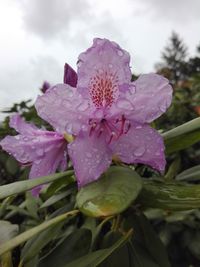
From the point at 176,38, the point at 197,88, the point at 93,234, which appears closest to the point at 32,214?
the point at 93,234

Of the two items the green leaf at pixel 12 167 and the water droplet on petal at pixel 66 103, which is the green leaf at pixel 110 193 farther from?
the green leaf at pixel 12 167

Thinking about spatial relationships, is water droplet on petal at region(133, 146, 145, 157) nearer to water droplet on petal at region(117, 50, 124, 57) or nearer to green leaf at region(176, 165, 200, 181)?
water droplet on petal at region(117, 50, 124, 57)

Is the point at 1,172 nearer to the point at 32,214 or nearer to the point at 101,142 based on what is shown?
the point at 32,214

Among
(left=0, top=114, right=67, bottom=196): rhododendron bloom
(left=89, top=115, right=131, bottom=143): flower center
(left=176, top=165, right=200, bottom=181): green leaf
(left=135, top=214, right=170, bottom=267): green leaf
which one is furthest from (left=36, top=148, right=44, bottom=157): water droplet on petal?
(left=176, top=165, right=200, bottom=181): green leaf

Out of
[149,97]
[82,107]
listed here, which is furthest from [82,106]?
[149,97]

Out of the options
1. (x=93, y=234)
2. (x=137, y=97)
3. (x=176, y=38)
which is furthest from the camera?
(x=176, y=38)

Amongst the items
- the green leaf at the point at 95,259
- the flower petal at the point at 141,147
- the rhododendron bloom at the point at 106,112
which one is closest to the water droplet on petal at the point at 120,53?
the rhododendron bloom at the point at 106,112

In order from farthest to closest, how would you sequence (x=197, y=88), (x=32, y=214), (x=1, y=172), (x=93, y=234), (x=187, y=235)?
(x=197, y=88) → (x=1, y=172) → (x=187, y=235) → (x=32, y=214) → (x=93, y=234)
